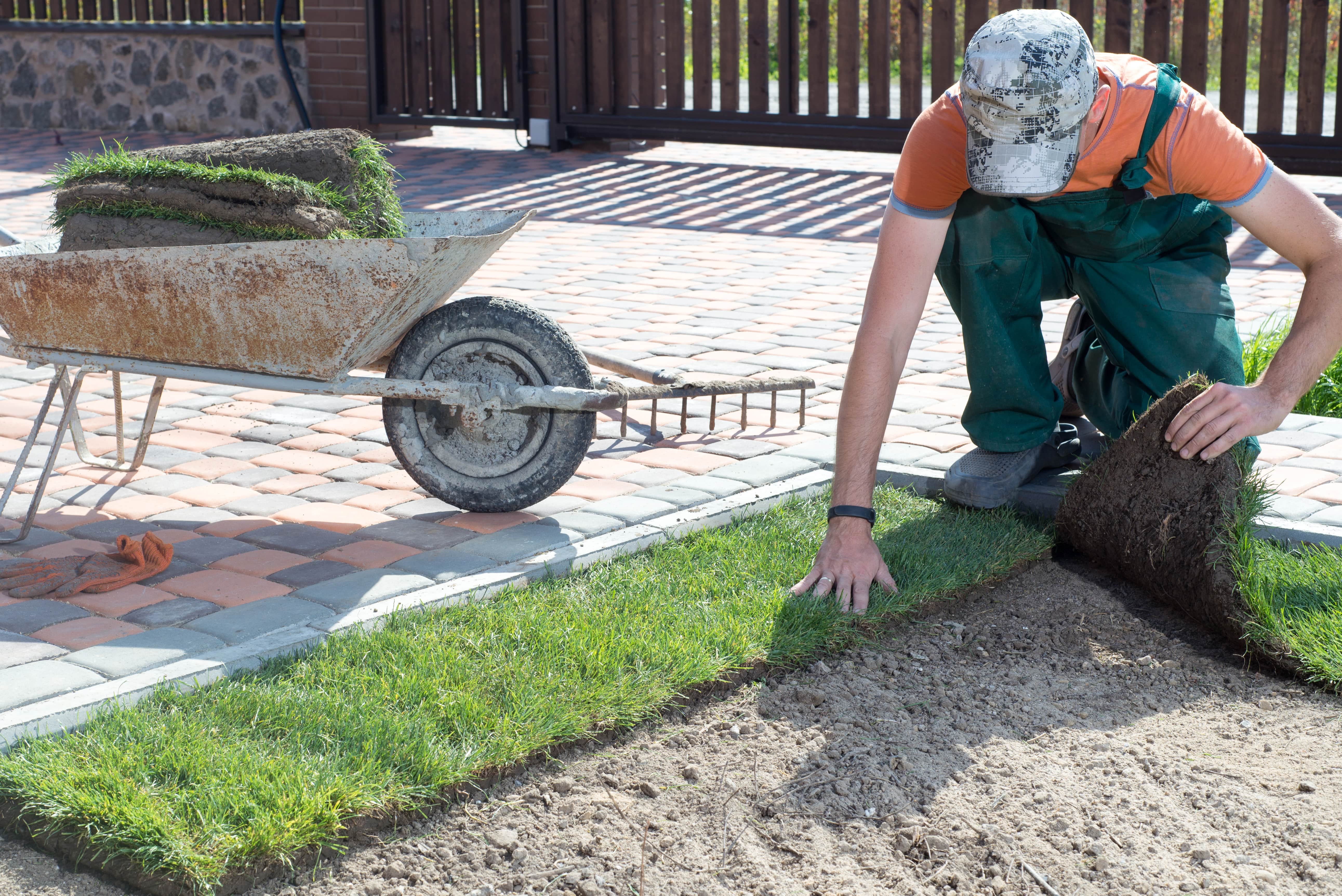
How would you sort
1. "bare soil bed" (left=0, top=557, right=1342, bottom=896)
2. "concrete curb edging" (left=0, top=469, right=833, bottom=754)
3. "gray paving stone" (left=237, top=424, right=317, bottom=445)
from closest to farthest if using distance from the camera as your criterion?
"bare soil bed" (left=0, top=557, right=1342, bottom=896)
"concrete curb edging" (left=0, top=469, right=833, bottom=754)
"gray paving stone" (left=237, top=424, right=317, bottom=445)

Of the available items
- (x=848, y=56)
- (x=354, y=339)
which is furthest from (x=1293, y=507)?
(x=848, y=56)

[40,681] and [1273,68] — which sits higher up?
[1273,68]

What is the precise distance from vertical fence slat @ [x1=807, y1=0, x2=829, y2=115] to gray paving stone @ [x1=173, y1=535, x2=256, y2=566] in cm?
725

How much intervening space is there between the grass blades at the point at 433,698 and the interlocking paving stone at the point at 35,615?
0.57 meters

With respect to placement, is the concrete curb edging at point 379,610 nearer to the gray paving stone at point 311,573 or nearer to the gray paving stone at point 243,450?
the gray paving stone at point 311,573

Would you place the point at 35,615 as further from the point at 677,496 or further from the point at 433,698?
the point at 677,496

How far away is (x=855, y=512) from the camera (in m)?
2.98

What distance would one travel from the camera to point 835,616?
284 centimetres

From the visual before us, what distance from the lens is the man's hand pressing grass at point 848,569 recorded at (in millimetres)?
2908

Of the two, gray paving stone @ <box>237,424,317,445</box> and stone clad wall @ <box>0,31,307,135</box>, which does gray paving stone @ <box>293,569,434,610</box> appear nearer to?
gray paving stone @ <box>237,424,317,445</box>

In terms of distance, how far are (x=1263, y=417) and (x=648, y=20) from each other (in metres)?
8.60

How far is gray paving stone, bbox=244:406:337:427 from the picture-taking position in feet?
14.6

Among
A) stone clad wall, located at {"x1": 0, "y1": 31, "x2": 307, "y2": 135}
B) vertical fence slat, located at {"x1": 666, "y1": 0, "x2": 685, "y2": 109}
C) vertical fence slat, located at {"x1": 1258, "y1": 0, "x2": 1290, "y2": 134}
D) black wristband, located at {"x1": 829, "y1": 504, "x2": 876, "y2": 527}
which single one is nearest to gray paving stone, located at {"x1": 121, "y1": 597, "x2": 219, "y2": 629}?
black wristband, located at {"x1": 829, "y1": 504, "x2": 876, "y2": 527}

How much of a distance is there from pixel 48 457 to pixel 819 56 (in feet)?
24.7
